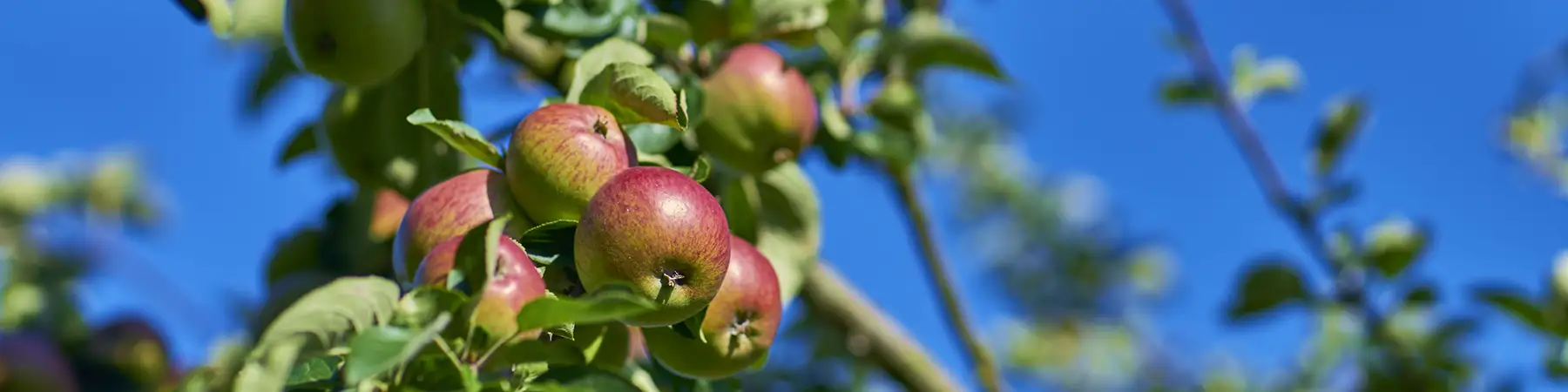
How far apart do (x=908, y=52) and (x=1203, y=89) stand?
0.95 m

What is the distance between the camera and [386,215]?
1.54m

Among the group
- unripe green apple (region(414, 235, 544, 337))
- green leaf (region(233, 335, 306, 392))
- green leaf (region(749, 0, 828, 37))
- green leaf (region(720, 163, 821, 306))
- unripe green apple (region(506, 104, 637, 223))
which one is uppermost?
green leaf (region(749, 0, 828, 37))

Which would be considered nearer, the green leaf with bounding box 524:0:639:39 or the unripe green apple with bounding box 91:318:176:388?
the green leaf with bounding box 524:0:639:39

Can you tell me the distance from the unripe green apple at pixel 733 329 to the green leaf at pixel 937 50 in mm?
682

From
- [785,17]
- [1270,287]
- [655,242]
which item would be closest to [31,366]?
[785,17]

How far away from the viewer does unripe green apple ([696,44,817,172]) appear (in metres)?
1.28

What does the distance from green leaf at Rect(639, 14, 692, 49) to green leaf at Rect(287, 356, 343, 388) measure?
48 centimetres

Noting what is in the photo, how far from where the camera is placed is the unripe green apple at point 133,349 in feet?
6.30

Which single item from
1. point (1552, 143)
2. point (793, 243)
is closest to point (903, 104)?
point (793, 243)

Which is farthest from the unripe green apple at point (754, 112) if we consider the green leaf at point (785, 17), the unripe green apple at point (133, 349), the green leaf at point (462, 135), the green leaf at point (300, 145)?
the unripe green apple at point (133, 349)

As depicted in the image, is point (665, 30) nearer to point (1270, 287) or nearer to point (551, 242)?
point (551, 242)

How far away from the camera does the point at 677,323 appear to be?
105cm

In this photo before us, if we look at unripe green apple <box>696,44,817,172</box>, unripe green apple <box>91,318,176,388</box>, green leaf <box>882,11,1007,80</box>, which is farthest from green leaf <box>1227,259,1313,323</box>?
unripe green apple <box>91,318,176,388</box>

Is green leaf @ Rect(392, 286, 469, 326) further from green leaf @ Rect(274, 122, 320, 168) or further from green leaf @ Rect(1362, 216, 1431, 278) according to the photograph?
green leaf @ Rect(1362, 216, 1431, 278)
